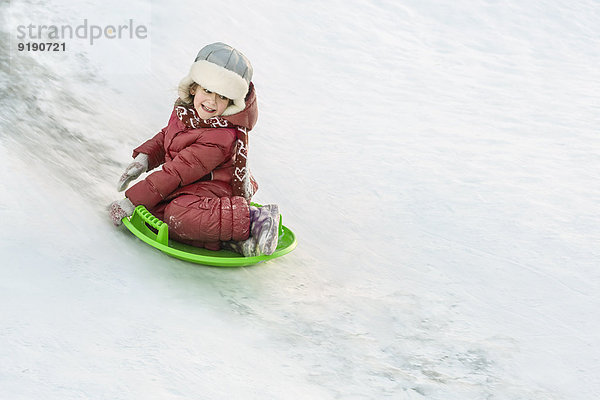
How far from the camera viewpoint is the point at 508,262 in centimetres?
289

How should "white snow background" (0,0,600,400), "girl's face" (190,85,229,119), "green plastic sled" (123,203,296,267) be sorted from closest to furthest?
"white snow background" (0,0,600,400) < "green plastic sled" (123,203,296,267) < "girl's face" (190,85,229,119)

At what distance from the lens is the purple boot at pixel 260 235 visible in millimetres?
2352

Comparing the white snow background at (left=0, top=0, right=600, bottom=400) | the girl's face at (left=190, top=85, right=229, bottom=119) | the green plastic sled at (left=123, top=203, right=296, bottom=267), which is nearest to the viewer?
the white snow background at (left=0, top=0, right=600, bottom=400)

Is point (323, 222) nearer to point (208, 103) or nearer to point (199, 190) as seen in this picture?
point (199, 190)

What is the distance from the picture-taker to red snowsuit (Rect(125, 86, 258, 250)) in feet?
7.64

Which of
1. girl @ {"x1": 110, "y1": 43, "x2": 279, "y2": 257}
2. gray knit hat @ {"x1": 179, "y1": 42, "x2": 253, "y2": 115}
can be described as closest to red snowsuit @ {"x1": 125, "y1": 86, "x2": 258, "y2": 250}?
girl @ {"x1": 110, "y1": 43, "x2": 279, "y2": 257}

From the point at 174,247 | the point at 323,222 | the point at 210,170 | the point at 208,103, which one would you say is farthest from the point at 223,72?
the point at 323,222

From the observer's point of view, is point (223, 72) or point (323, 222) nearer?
point (223, 72)

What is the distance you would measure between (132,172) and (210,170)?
0.29 metres

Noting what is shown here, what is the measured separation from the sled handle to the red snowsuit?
0.12 ft

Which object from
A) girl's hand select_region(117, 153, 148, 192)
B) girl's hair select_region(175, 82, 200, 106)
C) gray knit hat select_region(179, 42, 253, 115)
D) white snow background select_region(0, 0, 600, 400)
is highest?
gray knit hat select_region(179, 42, 253, 115)

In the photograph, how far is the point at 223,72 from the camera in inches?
89.7

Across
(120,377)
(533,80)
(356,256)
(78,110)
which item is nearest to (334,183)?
(356,256)

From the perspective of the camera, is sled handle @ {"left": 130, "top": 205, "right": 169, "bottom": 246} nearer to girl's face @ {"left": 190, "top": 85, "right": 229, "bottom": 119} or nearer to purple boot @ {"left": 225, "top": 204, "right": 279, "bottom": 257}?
purple boot @ {"left": 225, "top": 204, "right": 279, "bottom": 257}
